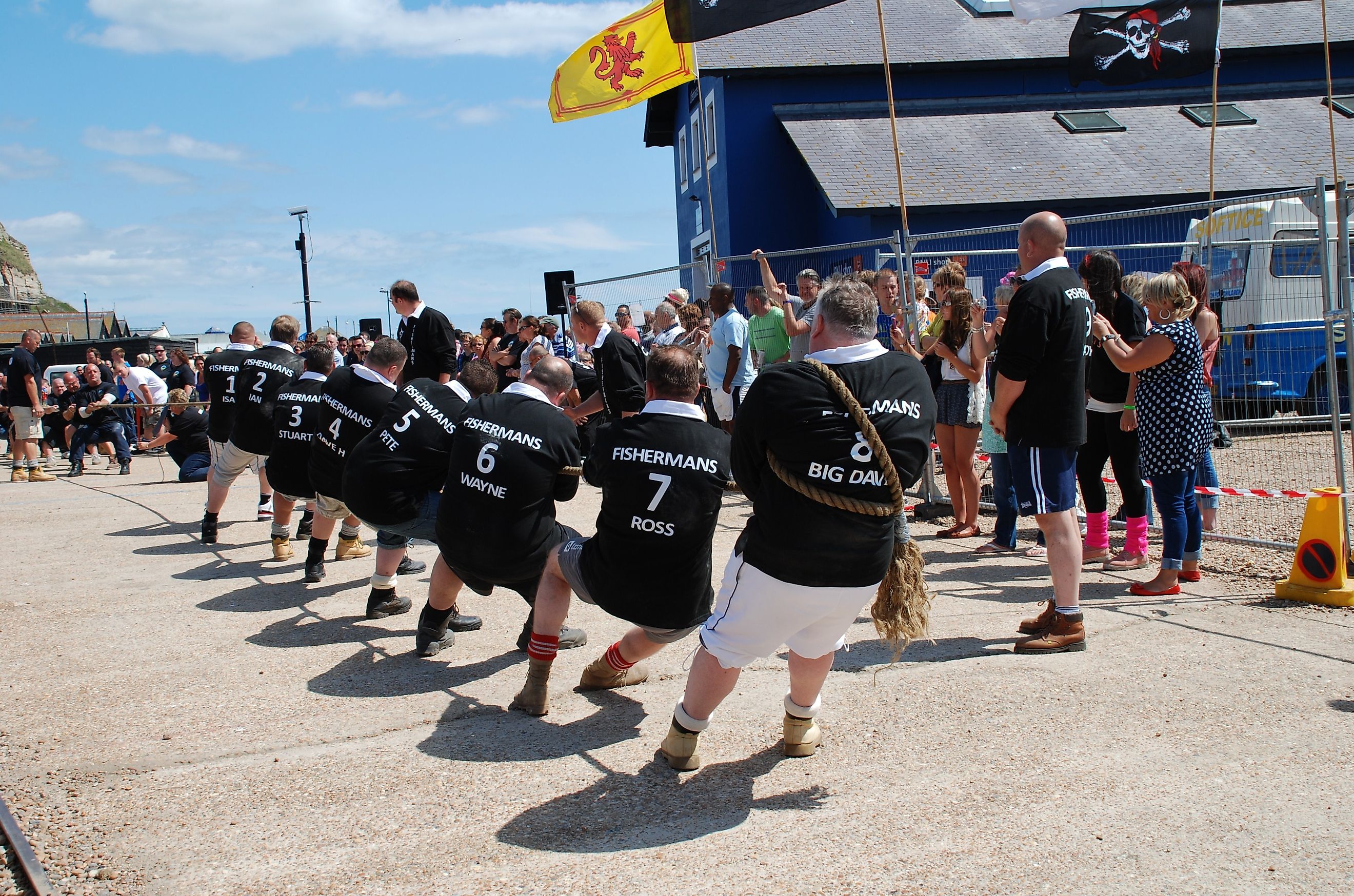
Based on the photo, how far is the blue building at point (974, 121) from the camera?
66.2 feet

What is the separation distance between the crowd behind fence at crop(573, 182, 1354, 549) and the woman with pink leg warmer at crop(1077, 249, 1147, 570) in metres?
0.81

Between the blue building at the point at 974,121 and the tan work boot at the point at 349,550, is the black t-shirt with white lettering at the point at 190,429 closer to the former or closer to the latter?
the tan work boot at the point at 349,550

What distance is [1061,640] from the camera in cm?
460

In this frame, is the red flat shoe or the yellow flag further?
the yellow flag

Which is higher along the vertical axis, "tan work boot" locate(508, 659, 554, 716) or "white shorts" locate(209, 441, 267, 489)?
"white shorts" locate(209, 441, 267, 489)

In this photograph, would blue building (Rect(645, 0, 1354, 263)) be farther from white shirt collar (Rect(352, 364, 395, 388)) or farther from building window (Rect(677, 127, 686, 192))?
white shirt collar (Rect(352, 364, 395, 388))

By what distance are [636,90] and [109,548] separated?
7378 millimetres

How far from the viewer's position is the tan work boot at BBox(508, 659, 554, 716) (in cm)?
415

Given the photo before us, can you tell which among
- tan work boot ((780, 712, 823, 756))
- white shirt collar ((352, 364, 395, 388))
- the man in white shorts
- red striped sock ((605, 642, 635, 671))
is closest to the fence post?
the man in white shorts

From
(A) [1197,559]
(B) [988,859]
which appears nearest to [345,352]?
(A) [1197,559]

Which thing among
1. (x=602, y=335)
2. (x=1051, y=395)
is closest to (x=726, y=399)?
(x=602, y=335)

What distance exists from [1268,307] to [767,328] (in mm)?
5353

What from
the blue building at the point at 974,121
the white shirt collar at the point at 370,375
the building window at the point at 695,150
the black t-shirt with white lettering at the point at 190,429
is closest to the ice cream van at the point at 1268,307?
the white shirt collar at the point at 370,375

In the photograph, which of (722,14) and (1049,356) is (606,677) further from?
(722,14)
